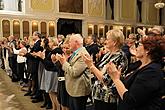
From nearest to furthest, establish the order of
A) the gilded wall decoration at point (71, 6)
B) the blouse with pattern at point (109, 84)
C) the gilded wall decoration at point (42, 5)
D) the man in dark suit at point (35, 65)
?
the blouse with pattern at point (109, 84) → the man in dark suit at point (35, 65) → the gilded wall decoration at point (42, 5) → the gilded wall decoration at point (71, 6)

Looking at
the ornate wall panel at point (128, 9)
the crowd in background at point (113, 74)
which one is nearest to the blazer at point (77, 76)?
the crowd in background at point (113, 74)

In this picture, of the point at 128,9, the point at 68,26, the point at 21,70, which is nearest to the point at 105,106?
the point at 21,70

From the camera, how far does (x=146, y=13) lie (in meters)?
23.0

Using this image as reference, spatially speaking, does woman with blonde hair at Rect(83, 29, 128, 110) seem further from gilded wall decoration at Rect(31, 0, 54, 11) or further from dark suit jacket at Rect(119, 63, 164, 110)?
gilded wall decoration at Rect(31, 0, 54, 11)

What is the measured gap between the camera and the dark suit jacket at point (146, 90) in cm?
187

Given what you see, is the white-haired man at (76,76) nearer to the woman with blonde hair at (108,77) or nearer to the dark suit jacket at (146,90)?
the woman with blonde hair at (108,77)

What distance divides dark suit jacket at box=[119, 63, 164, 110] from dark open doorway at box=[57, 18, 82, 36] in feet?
53.3

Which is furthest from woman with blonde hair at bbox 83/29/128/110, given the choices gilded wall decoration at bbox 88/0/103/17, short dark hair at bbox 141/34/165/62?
gilded wall decoration at bbox 88/0/103/17

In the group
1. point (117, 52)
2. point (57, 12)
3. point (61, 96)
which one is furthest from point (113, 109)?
point (57, 12)

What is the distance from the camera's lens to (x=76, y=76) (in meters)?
3.38

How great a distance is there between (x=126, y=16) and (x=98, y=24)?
3.24m

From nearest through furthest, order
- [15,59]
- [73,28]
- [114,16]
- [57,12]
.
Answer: [15,59] → [57,12] → [73,28] → [114,16]

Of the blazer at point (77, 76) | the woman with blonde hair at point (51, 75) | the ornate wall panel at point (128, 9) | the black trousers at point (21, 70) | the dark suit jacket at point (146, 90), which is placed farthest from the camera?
the ornate wall panel at point (128, 9)

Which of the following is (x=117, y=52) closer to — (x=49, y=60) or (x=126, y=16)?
(x=49, y=60)
